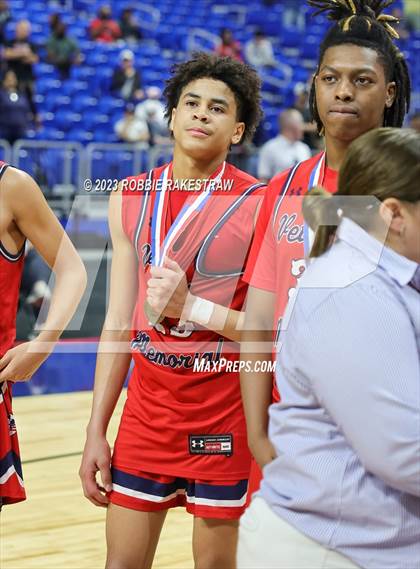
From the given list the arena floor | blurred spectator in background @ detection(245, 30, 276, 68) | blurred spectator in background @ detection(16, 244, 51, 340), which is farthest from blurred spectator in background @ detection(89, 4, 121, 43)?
the arena floor

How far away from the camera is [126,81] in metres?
13.8

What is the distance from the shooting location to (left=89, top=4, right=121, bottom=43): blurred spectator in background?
15180 mm

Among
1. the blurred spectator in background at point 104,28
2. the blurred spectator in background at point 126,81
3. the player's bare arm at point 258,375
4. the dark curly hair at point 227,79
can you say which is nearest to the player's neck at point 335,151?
the player's bare arm at point 258,375

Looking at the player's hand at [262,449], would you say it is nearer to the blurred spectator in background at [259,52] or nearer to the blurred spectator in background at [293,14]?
the blurred spectator in background at [259,52]

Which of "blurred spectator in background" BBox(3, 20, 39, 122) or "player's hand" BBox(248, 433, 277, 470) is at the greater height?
"player's hand" BBox(248, 433, 277, 470)

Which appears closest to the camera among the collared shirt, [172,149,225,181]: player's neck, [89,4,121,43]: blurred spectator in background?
the collared shirt

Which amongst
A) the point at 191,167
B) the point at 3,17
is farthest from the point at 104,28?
the point at 191,167

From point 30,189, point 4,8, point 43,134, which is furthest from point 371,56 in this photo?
point 4,8

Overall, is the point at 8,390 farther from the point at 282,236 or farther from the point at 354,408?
the point at 354,408

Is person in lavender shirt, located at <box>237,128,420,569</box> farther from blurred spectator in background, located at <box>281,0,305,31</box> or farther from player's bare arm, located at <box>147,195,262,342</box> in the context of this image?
blurred spectator in background, located at <box>281,0,305,31</box>

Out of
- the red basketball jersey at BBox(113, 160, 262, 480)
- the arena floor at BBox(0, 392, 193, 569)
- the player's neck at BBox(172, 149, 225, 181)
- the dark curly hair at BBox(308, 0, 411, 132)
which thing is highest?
the dark curly hair at BBox(308, 0, 411, 132)

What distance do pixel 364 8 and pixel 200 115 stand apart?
0.55 metres

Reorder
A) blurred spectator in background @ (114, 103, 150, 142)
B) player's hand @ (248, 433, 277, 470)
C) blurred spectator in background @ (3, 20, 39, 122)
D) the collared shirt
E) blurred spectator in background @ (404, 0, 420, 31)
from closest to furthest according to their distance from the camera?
the collared shirt, player's hand @ (248, 433, 277, 470), blurred spectator in background @ (3, 20, 39, 122), blurred spectator in background @ (114, 103, 150, 142), blurred spectator in background @ (404, 0, 420, 31)

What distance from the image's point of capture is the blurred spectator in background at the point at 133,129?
1222cm
